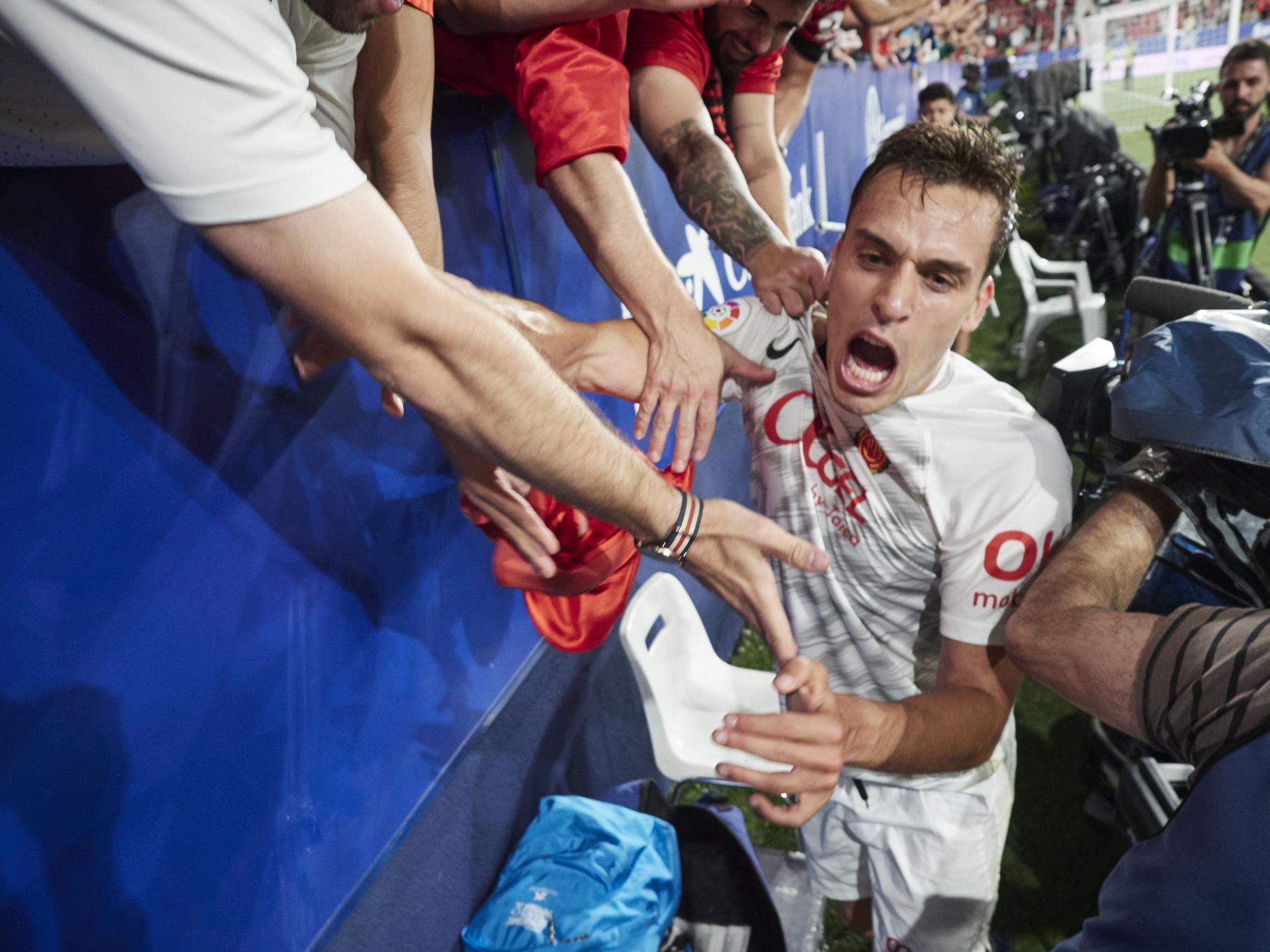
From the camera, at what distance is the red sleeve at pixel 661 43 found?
2.18 metres

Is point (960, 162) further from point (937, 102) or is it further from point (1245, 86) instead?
point (937, 102)

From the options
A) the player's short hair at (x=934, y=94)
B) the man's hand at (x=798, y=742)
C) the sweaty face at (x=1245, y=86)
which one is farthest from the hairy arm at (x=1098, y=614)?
the player's short hair at (x=934, y=94)

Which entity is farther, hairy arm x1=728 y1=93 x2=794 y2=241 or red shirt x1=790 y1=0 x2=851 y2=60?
red shirt x1=790 y1=0 x2=851 y2=60

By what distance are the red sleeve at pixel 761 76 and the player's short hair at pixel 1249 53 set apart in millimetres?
4468

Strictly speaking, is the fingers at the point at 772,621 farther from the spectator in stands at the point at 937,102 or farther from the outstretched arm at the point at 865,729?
the spectator in stands at the point at 937,102

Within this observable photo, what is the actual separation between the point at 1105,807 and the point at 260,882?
2.49 meters

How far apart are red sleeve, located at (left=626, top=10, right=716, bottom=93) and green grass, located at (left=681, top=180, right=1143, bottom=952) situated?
37.6 inches

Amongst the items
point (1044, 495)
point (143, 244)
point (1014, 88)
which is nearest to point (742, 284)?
point (1044, 495)

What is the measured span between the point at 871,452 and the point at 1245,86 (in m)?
5.71

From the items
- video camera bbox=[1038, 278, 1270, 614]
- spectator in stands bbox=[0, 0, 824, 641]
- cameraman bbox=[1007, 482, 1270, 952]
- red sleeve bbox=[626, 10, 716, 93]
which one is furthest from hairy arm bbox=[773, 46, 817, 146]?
spectator in stands bbox=[0, 0, 824, 641]

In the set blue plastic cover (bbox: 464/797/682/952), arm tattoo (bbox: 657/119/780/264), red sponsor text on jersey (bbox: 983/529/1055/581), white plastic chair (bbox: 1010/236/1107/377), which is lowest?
blue plastic cover (bbox: 464/797/682/952)

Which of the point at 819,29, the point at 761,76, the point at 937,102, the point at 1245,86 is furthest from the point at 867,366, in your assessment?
the point at 937,102

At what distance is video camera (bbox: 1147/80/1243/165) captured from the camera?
4.65 meters

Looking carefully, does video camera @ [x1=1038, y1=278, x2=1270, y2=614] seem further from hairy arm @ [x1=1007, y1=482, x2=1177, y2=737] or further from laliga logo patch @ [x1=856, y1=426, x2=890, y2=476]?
laliga logo patch @ [x1=856, y1=426, x2=890, y2=476]
